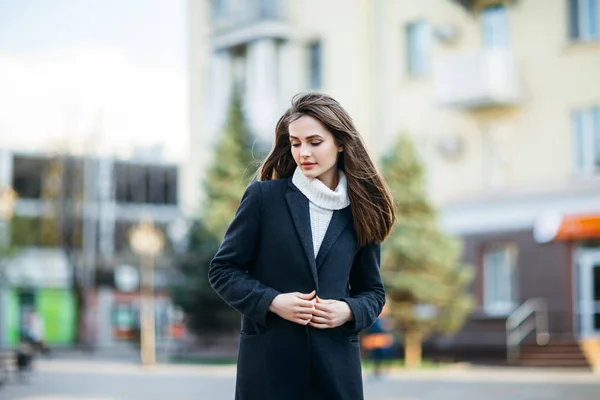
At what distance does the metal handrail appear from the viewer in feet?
90.5

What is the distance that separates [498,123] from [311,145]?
26.8 meters

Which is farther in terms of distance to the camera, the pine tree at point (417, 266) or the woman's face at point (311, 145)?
the pine tree at point (417, 266)

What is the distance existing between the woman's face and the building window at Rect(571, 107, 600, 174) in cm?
2495

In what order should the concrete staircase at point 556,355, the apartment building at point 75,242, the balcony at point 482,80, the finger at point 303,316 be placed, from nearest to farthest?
the finger at point 303,316, the concrete staircase at point 556,355, the balcony at point 482,80, the apartment building at point 75,242

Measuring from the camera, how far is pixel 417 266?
26375mm

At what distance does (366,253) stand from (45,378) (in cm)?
2210

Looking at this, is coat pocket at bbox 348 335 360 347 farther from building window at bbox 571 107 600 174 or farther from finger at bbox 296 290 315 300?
building window at bbox 571 107 600 174

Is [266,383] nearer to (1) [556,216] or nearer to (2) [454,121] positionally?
(1) [556,216]

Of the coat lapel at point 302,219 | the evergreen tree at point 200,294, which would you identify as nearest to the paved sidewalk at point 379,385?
the evergreen tree at point 200,294

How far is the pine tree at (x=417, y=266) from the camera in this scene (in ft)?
86.1

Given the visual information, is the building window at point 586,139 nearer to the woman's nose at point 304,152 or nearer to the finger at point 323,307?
the woman's nose at point 304,152

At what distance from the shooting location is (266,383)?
12.2 ft

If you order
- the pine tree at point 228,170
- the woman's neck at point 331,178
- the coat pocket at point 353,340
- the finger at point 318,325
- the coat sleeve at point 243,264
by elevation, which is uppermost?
the pine tree at point 228,170

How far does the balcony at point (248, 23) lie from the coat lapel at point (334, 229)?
33242 millimetres
